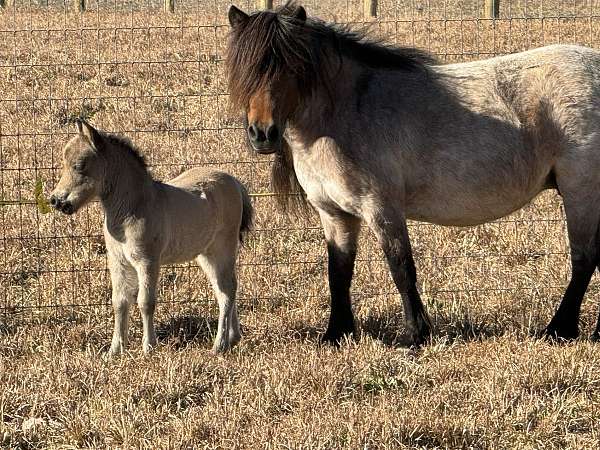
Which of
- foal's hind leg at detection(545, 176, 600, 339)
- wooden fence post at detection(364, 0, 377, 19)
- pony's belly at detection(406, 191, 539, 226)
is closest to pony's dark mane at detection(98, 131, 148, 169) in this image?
pony's belly at detection(406, 191, 539, 226)

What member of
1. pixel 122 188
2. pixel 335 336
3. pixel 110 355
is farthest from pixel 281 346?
pixel 122 188

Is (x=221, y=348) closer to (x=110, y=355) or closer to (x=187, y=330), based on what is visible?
(x=187, y=330)

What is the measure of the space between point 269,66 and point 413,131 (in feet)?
3.25

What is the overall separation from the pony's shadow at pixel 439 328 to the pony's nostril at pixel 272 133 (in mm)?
1593

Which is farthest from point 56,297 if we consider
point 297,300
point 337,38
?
point 337,38

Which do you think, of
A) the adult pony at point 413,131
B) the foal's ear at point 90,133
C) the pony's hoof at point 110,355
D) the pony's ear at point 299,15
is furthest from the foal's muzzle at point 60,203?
the pony's ear at point 299,15

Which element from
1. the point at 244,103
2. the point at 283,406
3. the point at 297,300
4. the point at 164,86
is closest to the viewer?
the point at 283,406

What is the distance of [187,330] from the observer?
7340 mm

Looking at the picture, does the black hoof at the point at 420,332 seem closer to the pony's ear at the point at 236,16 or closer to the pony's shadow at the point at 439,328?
the pony's shadow at the point at 439,328

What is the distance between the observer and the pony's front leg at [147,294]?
21.5ft

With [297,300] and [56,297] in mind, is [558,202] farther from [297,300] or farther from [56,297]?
[56,297]

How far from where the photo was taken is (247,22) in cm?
629

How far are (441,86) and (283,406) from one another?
2.43 metres

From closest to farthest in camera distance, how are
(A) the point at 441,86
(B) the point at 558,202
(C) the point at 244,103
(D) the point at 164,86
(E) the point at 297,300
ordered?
1. (C) the point at 244,103
2. (A) the point at 441,86
3. (E) the point at 297,300
4. (B) the point at 558,202
5. (D) the point at 164,86
